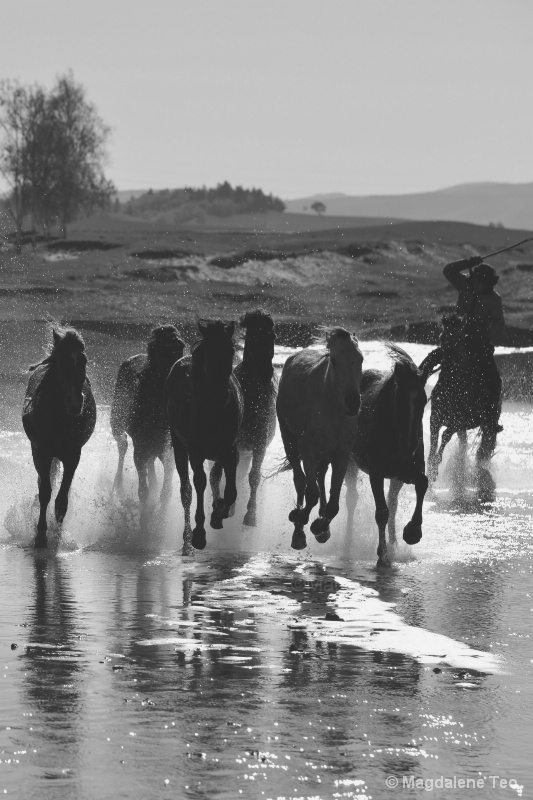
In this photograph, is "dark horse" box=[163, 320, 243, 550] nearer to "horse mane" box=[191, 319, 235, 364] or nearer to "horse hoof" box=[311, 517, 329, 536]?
"horse mane" box=[191, 319, 235, 364]

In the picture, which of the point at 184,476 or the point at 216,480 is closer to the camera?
the point at 184,476

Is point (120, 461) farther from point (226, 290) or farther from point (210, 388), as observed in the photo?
point (226, 290)

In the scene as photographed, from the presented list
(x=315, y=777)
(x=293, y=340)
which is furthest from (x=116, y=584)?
(x=293, y=340)

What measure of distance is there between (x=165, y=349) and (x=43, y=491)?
8.27ft

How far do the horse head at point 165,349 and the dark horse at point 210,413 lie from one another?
196 cm

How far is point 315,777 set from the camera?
662 centimetres

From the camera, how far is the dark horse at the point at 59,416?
41.0 ft

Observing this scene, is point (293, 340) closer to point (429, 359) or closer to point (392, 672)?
point (429, 359)

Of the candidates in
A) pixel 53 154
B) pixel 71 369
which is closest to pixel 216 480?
pixel 71 369

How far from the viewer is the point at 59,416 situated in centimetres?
1288

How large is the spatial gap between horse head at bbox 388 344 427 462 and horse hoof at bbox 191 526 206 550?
1.63 metres

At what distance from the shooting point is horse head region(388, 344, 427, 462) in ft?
39.6

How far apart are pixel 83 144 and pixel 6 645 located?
291 feet

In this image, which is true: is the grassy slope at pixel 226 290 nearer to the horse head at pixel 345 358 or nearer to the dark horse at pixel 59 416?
the dark horse at pixel 59 416
